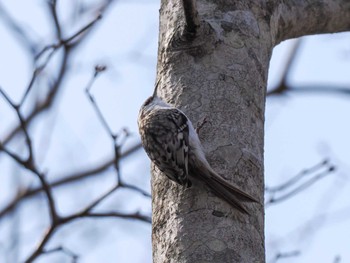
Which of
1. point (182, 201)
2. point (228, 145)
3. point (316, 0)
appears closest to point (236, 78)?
point (228, 145)

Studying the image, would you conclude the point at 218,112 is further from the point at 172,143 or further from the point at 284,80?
the point at 284,80

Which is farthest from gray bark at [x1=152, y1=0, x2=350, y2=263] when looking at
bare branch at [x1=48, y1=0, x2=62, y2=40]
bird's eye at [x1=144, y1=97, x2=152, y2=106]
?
bare branch at [x1=48, y1=0, x2=62, y2=40]

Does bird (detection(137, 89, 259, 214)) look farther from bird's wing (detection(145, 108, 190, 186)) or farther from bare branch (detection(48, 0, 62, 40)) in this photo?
bare branch (detection(48, 0, 62, 40))

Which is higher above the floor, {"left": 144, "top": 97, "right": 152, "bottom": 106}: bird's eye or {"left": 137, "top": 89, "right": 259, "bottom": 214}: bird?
{"left": 144, "top": 97, "right": 152, "bottom": 106}: bird's eye

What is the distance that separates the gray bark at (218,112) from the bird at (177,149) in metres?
0.03

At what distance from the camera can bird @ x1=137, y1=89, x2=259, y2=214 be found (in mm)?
2385

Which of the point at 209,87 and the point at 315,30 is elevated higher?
the point at 315,30

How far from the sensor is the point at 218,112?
2.56 m

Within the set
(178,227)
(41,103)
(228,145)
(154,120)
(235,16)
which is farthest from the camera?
(41,103)

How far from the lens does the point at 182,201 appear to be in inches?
95.4

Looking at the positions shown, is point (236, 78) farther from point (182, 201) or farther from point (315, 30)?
point (315, 30)

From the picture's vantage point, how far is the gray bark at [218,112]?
89.5 inches

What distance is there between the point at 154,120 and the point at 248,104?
782 millimetres

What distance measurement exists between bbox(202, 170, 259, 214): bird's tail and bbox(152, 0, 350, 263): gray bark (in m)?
0.02
